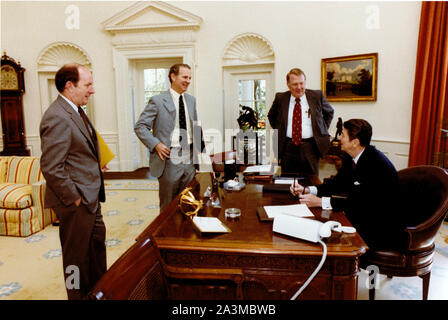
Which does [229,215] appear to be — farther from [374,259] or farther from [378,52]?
[378,52]

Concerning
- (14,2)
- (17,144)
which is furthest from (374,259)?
(14,2)

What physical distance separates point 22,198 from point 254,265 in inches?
127

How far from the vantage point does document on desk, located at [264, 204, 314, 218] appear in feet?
5.75

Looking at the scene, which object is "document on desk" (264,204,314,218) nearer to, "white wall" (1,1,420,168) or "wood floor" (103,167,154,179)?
"white wall" (1,1,420,168)

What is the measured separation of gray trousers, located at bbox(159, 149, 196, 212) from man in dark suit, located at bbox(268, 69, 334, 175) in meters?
1.13

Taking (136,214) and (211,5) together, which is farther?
(211,5)

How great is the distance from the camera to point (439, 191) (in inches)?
82.7

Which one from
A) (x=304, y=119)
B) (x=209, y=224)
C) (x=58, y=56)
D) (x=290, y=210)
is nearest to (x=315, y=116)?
(x=304, y=119)

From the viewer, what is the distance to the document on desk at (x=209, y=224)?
1.54 m

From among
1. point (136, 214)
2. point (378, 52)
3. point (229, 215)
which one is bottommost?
point (136, 214)

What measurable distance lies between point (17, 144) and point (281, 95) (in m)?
5.83

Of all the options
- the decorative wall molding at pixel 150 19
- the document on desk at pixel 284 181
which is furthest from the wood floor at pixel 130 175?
the document on desk at pixel 284 181

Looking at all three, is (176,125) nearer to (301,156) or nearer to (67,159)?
(67,159)

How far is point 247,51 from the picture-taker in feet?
21.0
